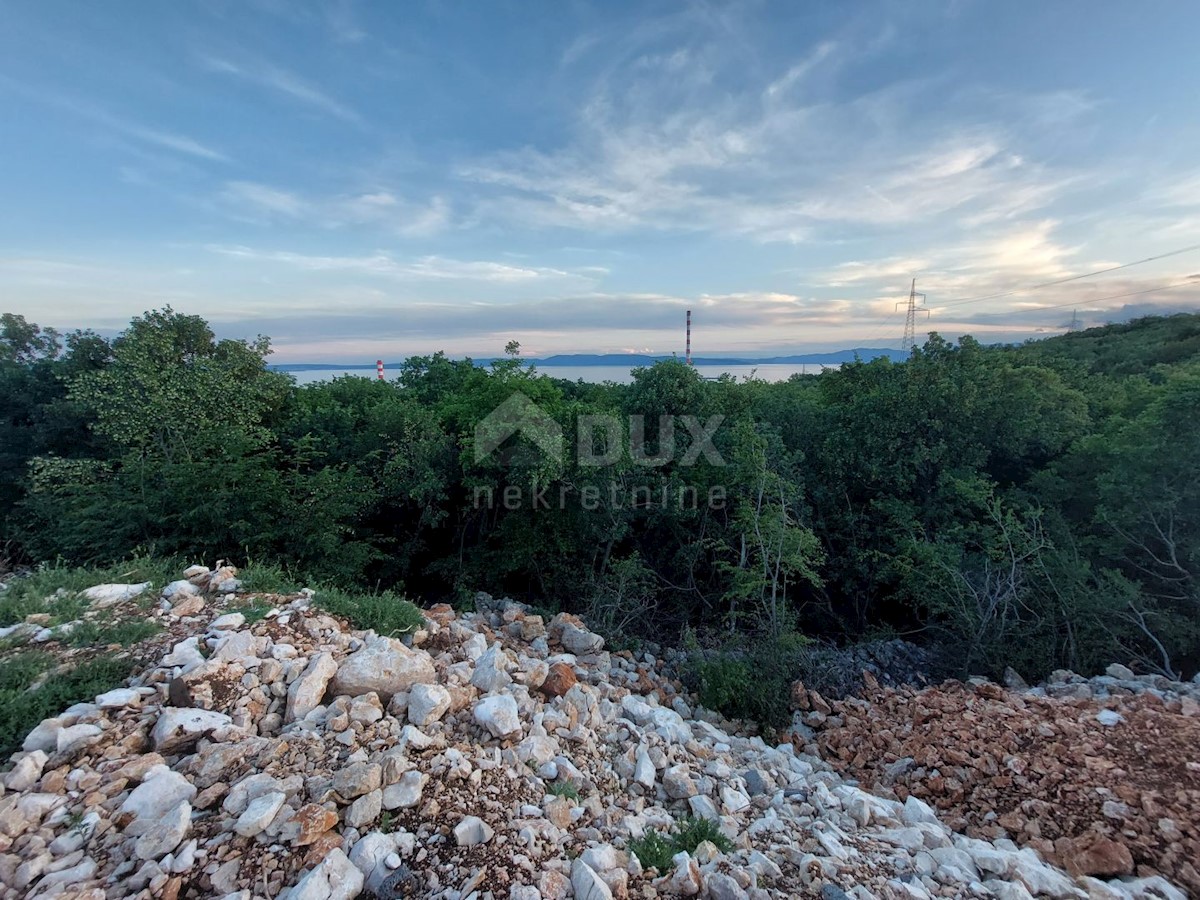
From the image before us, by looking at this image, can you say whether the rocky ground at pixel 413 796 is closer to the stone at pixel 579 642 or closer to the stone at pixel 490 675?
the stone at pixel 490 675

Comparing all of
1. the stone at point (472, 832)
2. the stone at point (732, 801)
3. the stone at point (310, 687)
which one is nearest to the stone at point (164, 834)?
the stone at point (310, 687)

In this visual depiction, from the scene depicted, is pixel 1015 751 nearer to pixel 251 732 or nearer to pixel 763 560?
pixel 763 560

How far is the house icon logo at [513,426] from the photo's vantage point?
23.4 ft

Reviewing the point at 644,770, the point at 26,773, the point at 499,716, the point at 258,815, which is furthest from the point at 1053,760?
the point at 26,773

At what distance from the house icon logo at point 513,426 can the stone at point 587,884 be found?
5.03 metres

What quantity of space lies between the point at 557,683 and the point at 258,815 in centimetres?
226

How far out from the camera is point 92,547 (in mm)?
6547

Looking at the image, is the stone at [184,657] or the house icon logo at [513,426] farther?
the house icon logo at [513,426]

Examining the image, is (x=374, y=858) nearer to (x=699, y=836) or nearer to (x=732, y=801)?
(x=699, y=836)

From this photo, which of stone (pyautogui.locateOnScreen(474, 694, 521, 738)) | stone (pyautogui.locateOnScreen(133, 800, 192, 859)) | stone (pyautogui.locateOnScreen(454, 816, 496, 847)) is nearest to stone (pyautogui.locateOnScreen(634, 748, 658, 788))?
stone (pyautogui.locateOnScreen(474, 694, 521, 738))

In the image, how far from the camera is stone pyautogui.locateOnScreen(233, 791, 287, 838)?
2307 mm

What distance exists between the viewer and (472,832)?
246 cm

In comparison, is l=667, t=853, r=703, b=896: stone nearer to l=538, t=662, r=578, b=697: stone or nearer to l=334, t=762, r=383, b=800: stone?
l=334, t=762, r=383, b=800: stone

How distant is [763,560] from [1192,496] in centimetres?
566
